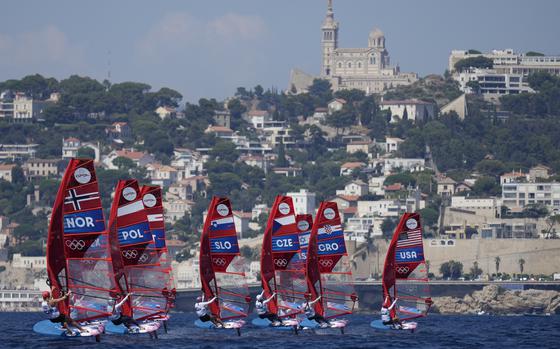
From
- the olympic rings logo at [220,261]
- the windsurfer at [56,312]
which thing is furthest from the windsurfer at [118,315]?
the olympic rings logo at [220,261]

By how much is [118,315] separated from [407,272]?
16.8 m

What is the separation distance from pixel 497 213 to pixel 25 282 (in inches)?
1944

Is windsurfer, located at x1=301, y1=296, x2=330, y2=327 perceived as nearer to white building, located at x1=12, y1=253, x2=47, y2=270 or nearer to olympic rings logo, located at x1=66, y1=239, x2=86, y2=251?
olympic rings logo, located at x1=66, y1=239, x2=86, y2=251

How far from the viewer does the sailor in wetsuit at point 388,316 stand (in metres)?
82.5

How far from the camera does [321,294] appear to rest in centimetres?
8106

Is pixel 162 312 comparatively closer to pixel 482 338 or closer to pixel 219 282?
pixel 219 282

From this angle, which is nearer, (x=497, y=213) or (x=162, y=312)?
(x=162, y=312)

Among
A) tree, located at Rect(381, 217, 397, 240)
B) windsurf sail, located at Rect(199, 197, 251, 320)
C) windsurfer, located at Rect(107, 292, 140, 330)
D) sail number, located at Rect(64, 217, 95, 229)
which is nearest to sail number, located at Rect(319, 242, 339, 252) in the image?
windsurf sail, located at Rect(199, 197, 251, 320)

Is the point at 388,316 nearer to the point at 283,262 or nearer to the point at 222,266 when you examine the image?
the point at 283,262

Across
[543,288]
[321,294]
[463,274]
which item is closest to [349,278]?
[321,294]

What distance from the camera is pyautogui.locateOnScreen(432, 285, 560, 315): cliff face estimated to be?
151 m

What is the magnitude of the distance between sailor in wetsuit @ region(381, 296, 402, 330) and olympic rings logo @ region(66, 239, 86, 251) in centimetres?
1819

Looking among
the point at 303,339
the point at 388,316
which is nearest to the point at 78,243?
the point at 303,339

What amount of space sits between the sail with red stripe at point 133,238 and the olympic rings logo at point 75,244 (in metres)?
4.67
